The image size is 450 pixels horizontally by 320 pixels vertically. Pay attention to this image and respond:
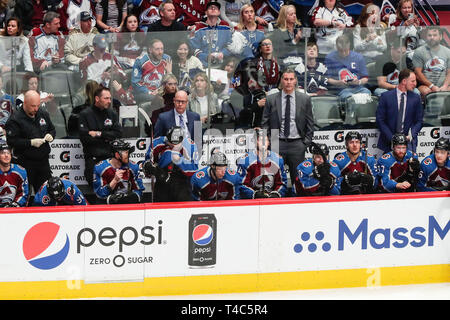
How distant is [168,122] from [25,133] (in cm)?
118

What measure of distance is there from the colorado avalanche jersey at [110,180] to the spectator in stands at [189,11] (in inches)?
97.4

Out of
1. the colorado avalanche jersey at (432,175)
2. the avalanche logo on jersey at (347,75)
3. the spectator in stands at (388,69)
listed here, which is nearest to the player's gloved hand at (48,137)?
the avalanche logo on jersey at (347,75)

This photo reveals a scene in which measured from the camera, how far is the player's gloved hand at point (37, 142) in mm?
7977

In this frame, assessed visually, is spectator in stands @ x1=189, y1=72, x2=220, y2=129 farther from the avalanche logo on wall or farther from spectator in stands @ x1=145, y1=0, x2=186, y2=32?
the avalanche logo on wall

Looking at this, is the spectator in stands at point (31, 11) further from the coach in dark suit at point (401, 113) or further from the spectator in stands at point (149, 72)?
the coach in dark suit at point (401, 113)

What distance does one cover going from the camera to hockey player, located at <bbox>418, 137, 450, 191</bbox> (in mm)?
8500

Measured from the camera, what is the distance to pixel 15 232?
761cm

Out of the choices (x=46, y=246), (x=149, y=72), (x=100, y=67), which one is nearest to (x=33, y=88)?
(x=100, y=67)

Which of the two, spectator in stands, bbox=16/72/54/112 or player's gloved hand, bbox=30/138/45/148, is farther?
spectator in stands, bbox=16/72/54/112

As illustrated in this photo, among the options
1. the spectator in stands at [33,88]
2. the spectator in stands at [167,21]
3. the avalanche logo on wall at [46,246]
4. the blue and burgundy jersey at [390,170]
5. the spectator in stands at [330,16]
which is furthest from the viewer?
the spectator in stands at [330,16]

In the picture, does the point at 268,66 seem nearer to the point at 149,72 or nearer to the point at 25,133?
the point at 149,72

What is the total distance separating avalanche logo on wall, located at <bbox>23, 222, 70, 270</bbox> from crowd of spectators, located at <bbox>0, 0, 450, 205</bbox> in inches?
27.9

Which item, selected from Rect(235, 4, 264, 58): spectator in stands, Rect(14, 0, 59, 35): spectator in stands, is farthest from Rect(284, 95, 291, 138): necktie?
Rect(14, 0, 59, 35): spectator in stands

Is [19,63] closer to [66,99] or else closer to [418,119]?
[66,99]
